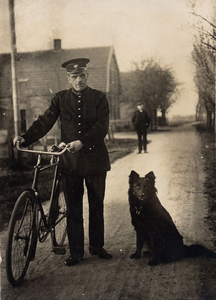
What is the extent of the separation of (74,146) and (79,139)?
0.15m

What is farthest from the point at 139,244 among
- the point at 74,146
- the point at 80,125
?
the point at 80,125

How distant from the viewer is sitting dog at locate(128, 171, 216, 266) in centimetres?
296

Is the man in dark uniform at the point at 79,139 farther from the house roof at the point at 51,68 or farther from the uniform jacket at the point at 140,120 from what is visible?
the uniform jacket at the point at 140,120

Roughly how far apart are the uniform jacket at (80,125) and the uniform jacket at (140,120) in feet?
2.58

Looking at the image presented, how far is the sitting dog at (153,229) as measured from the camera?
117 inches

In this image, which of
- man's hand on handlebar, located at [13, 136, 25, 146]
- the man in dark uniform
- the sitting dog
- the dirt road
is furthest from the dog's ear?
man's hand on handlebar, located at [13, 136, 25, 146]

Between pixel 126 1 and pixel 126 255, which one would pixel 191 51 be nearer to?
pixel 126 1

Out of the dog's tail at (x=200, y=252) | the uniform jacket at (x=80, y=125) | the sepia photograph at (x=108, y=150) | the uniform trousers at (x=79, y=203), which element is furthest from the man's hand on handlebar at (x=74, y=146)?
the dog's tail at (x=200, y=252)

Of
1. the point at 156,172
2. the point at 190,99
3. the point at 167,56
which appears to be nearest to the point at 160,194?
the point at 156,172

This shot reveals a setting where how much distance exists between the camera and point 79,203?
3121mm

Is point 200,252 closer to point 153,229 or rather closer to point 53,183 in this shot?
point 153,229

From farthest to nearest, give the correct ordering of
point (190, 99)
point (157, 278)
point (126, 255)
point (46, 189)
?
point (190, 99)
point (46, 189)
point (126, 255)
point (157, 278)

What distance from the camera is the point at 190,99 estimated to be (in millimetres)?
A: 3680

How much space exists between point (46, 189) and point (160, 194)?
1219mm
